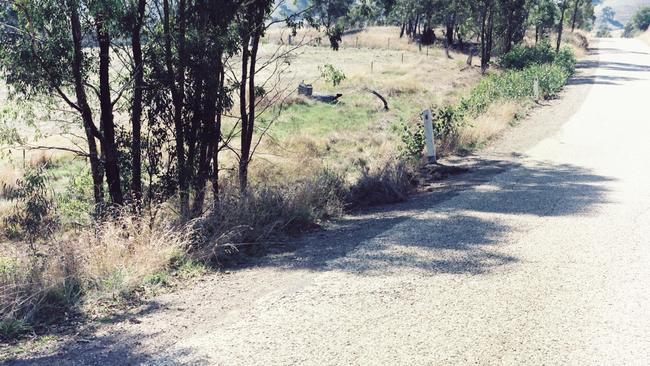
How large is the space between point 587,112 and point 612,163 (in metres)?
9.50

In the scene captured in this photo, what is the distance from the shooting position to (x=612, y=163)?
13.2 metres

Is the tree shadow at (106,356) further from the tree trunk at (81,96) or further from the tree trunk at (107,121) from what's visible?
the tree trunk at (107,121)

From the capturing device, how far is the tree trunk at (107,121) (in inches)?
377

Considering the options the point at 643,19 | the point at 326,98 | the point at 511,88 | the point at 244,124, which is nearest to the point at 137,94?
the point at 244,124

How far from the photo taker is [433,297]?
5660 mm

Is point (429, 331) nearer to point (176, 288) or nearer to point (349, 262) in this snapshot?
point (349, 262)

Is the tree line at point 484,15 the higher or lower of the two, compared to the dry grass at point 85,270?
higher

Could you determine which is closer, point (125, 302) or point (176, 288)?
point (125, 302)

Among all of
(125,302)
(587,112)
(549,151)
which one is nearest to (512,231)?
(125,302)

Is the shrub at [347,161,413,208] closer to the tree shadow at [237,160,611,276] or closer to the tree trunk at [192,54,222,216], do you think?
the tree shadow at [237,160,611,276]

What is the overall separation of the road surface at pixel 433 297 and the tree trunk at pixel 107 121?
329 cm

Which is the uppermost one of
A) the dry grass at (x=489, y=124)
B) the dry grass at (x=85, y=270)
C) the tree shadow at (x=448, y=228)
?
the dry grass at (x=85, y=270)

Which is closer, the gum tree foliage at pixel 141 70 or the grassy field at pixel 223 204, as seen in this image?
the grassy field at pixel 223 204

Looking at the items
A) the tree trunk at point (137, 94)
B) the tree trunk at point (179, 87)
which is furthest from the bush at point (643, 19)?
the tree trunk at point (137, 94)
